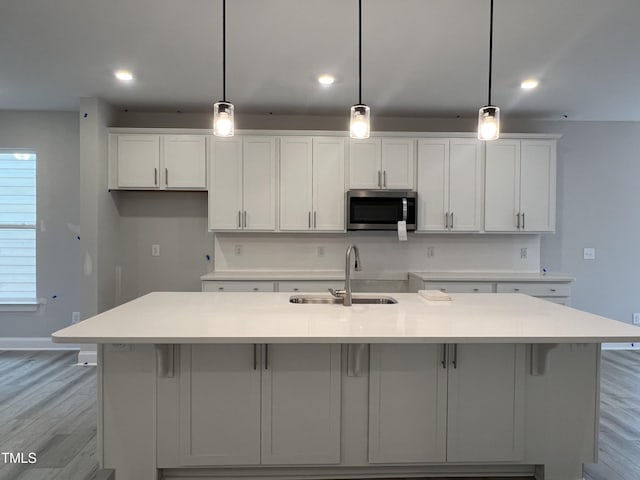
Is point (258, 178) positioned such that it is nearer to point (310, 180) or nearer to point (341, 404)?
point (310, 180)

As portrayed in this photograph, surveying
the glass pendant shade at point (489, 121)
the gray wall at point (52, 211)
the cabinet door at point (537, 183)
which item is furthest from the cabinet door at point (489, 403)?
the gray wall at point (52, 211)

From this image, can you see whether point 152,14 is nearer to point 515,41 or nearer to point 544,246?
point 515,41

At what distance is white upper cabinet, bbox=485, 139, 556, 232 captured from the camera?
4.12 meters

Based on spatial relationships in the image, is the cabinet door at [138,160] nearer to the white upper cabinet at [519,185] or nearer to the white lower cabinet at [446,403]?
the white lower cabinet at [446,403]

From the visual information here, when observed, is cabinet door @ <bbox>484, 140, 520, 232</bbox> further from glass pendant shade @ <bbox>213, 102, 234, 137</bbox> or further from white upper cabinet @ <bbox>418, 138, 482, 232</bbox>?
glass pendant shade @ <bbox>213, 102, 234, 137</bbox>

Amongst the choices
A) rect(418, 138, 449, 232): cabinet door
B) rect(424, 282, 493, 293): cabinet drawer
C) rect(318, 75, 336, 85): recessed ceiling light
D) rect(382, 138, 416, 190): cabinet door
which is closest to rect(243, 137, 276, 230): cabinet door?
rect(318, 75, 336, 85): recessed ceiling light

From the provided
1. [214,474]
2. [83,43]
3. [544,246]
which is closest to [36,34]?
[83,43]

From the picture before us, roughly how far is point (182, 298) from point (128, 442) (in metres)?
0.85

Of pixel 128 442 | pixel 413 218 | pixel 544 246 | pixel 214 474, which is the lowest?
pixel 214 474

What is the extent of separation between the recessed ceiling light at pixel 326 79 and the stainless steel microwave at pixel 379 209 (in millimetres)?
1058

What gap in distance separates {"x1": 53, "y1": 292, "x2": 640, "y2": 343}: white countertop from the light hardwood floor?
2.99 ft

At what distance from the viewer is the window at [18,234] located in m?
4.46

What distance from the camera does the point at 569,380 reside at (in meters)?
2.03

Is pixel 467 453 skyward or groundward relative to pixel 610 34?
groundward
